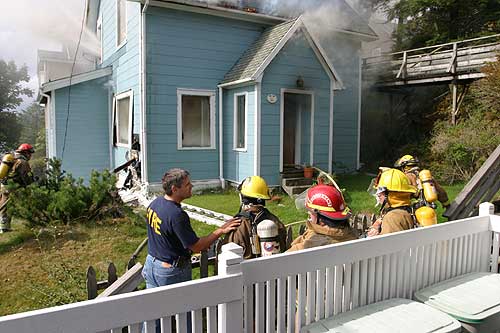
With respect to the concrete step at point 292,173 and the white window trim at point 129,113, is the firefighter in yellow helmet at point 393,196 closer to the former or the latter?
the concrete step at point 292,173

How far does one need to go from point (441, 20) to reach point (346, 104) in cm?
1197

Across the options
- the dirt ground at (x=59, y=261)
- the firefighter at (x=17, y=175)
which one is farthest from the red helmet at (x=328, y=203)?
the firefighter at (x=17, y=175)

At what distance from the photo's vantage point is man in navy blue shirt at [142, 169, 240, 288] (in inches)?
109

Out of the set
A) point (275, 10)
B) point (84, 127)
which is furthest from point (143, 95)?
point (275, 10)

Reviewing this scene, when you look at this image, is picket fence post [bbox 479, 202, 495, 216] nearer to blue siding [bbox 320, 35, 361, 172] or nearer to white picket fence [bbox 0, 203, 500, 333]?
white picket fence [bbox 0, 203, 500, 333]

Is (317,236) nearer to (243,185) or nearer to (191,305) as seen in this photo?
(243,185)

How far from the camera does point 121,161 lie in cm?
1198

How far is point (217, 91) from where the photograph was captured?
1037cm

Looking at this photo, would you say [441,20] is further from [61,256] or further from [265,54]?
[61,256]

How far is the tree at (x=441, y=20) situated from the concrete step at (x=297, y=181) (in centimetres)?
1430

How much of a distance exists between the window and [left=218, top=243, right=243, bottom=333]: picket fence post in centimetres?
1083

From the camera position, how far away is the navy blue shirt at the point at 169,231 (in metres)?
2.77

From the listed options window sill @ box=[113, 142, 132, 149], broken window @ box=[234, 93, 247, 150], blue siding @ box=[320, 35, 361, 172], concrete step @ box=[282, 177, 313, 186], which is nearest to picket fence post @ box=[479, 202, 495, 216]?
concrete step @ box=[282, 177, 313, 186]

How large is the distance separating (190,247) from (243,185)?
720 millimetres
